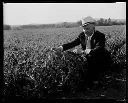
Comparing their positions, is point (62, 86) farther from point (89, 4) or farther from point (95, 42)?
point (89, 4)

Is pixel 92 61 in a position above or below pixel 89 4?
below

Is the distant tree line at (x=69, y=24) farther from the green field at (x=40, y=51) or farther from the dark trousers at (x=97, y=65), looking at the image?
the dark trousers at (x=97, y=65)

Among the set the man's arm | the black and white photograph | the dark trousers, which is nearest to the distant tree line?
the black and white photograph

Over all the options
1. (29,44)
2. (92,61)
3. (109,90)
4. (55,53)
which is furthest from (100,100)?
(29,44)

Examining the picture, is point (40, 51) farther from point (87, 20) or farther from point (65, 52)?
point (87, 20)

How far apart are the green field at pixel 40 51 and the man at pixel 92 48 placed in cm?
9

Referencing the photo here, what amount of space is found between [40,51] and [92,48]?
0.91m

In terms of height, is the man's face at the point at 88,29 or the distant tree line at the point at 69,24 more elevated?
the distant tree line at the point at 69,24

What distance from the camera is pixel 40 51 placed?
620 centimetres

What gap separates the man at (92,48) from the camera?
20.2 ft

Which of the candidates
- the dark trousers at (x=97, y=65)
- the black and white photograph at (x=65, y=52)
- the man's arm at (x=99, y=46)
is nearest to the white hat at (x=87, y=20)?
the black and white photograph at (x=65, y=52)

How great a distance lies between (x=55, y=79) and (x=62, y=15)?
111 centimetres

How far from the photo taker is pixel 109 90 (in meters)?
6.12

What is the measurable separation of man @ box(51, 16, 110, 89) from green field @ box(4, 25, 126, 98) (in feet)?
0.28
